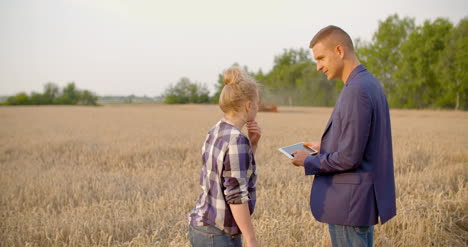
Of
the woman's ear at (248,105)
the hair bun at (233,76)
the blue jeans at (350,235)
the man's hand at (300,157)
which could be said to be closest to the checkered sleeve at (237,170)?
the woman's ear at (248,105)

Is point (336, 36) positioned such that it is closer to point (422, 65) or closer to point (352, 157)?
point (352, 157)

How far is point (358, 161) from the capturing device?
215 centimetres

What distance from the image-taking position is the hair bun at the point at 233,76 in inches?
81.1

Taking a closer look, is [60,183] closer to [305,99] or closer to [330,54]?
[330,54]

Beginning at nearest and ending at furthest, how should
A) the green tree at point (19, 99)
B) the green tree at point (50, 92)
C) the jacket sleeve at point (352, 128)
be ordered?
the jacket sleeve at point (352, 128)
the green tree at point (19, 99)
the green tree at point (50, 92)

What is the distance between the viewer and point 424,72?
4266cm

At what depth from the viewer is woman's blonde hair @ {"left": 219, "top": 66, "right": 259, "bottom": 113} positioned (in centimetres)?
206

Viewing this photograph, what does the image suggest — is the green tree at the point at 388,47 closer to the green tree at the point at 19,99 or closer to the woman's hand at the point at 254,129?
the woman's hand at the point at 254,129

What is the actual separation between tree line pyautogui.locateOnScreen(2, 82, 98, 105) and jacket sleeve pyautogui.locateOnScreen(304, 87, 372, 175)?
67682 millimetres

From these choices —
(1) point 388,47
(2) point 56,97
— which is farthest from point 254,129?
(2) point 56,97

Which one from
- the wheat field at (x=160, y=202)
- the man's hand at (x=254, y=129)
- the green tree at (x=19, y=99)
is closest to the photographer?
the man's hand at (x=254, y=129)

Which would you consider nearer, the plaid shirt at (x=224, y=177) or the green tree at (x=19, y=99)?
the plaid shirt at (x=224, y=177)

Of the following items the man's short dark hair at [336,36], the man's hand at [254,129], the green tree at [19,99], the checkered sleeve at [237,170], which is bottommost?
the checkered sleeve at [237,170]

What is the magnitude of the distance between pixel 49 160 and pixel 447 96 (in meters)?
41.8
